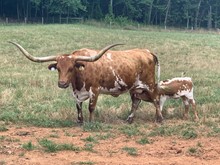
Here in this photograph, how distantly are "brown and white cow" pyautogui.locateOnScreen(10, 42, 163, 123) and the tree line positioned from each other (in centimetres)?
6130

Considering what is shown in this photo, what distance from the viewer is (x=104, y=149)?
9281 mm

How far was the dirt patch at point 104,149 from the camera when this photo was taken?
8.41 m

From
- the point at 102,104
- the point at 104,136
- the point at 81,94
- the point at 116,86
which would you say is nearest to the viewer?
the point at 104,136

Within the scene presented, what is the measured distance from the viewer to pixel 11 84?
54.2ft

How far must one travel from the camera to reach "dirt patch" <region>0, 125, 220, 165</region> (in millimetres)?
8406

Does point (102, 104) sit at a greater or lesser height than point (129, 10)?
lesser

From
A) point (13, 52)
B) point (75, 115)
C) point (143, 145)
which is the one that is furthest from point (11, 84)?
point (13, 52)

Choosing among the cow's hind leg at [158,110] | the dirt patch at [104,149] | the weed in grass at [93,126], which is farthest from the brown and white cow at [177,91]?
the dirt patch at [104,149]

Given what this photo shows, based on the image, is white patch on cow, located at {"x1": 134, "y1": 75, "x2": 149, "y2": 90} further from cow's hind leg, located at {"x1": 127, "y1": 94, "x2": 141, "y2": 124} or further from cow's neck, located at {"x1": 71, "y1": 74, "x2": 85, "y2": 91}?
cow's neck, located at {"x1": 71, "y1": 74, "x2": 85, "y2": 91}

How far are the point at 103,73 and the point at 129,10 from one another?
7618 centimetres

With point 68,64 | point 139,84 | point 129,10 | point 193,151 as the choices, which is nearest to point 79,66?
point 68,64

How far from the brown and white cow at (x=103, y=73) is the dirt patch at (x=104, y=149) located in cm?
123

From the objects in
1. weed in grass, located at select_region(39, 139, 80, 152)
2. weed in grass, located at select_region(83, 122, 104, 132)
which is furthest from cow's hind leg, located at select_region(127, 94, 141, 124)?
weed in grass, located at select_region(39, 139, 80, 152)

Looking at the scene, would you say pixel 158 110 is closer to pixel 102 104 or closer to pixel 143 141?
pixel 102 104
